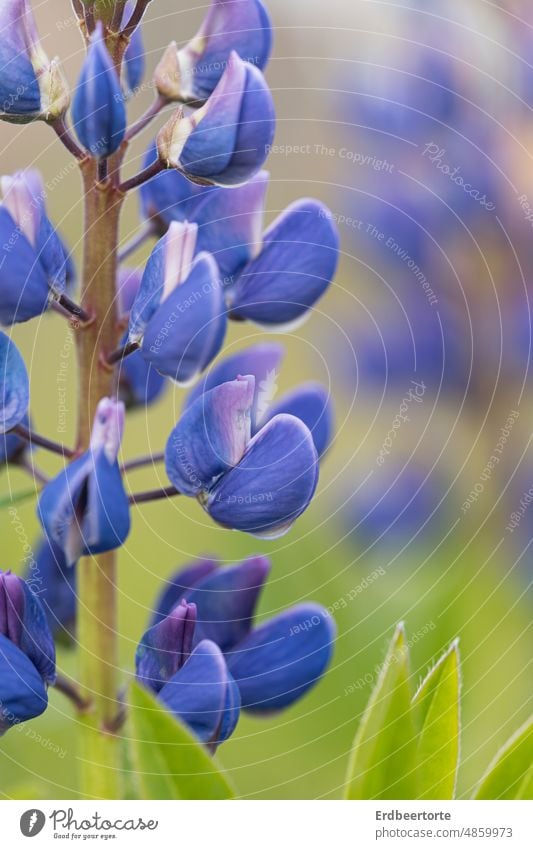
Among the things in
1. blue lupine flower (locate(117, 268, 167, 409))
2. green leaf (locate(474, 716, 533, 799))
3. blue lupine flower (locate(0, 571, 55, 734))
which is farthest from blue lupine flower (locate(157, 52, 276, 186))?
green leaf (locate(474, 716, 533, 799))

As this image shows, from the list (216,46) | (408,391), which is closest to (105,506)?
(216,46)

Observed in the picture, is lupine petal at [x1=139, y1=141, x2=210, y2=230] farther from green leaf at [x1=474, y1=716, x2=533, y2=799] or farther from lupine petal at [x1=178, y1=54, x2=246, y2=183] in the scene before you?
green leaf at [x1=474, y1=716, x2=533, y2=799]

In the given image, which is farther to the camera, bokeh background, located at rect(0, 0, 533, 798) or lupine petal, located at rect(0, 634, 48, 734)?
bokeh background, located at rect(0, 0, 533, 798)

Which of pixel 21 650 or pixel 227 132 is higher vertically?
pixel 227 132

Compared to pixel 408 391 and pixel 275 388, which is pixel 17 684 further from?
pixel 408 391
